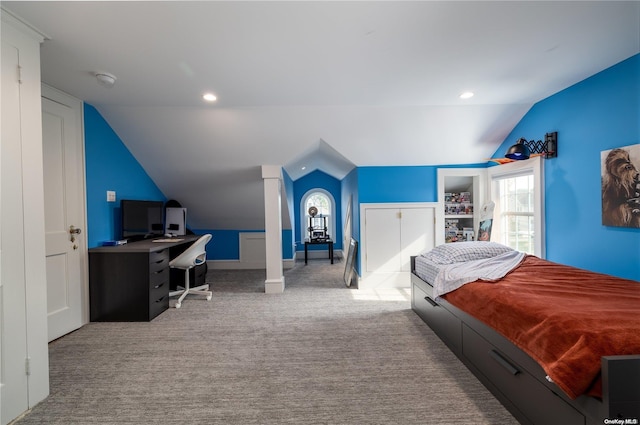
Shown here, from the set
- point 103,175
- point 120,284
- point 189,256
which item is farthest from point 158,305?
point 103,175

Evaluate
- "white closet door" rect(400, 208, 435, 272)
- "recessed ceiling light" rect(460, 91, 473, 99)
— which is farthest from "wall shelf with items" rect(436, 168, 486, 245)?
"recessed ceiling light" rect(460, 91, 473, 99)

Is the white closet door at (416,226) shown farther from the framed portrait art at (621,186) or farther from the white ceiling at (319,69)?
the framed portrait art at (621,186)

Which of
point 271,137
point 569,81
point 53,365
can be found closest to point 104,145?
point 271,137

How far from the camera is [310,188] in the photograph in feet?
23.3

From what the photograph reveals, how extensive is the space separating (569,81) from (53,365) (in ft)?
16.5

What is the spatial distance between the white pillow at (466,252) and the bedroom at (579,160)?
0.60 m

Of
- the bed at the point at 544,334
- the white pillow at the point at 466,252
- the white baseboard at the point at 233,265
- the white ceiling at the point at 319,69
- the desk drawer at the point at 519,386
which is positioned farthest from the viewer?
the white baseboard at the point at 233,265

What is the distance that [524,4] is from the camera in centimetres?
161

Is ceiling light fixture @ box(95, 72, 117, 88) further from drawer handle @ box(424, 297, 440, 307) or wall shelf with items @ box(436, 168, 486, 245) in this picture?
wall shelf with items @ box(436, 168, 486, 245)

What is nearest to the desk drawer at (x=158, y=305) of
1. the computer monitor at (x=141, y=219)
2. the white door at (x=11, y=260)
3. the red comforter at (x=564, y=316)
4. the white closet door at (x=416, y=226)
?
the computer monitor at (x=141, y=219)

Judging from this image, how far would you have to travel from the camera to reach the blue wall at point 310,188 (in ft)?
23.2

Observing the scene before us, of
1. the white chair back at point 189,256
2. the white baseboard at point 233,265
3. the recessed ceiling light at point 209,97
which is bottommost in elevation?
the white baseboard at point 233,265

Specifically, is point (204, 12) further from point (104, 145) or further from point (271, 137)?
point (104, 145)

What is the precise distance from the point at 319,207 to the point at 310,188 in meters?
0.56
